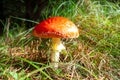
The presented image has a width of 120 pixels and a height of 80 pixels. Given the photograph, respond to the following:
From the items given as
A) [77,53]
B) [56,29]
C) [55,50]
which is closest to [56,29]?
[56,29]

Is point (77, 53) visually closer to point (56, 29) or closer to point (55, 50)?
point (55, 50)

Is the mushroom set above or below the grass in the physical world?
above

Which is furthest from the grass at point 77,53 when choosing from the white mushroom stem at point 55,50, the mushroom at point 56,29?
the mushroom at point 56,29

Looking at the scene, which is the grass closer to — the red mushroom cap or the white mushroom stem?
the white mushroom stem

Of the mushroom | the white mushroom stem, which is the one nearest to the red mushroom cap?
the mushroom

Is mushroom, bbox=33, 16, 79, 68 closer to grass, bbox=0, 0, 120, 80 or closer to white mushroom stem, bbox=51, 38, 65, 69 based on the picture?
white mushroom stem, bbox=51, 38, 65, 69

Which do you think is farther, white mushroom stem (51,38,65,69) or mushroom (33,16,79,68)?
white mushroom stem (51,38,65,69)

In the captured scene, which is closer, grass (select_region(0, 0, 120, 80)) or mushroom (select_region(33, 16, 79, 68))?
mushroom (select_region(33, 16, 79, 68))
